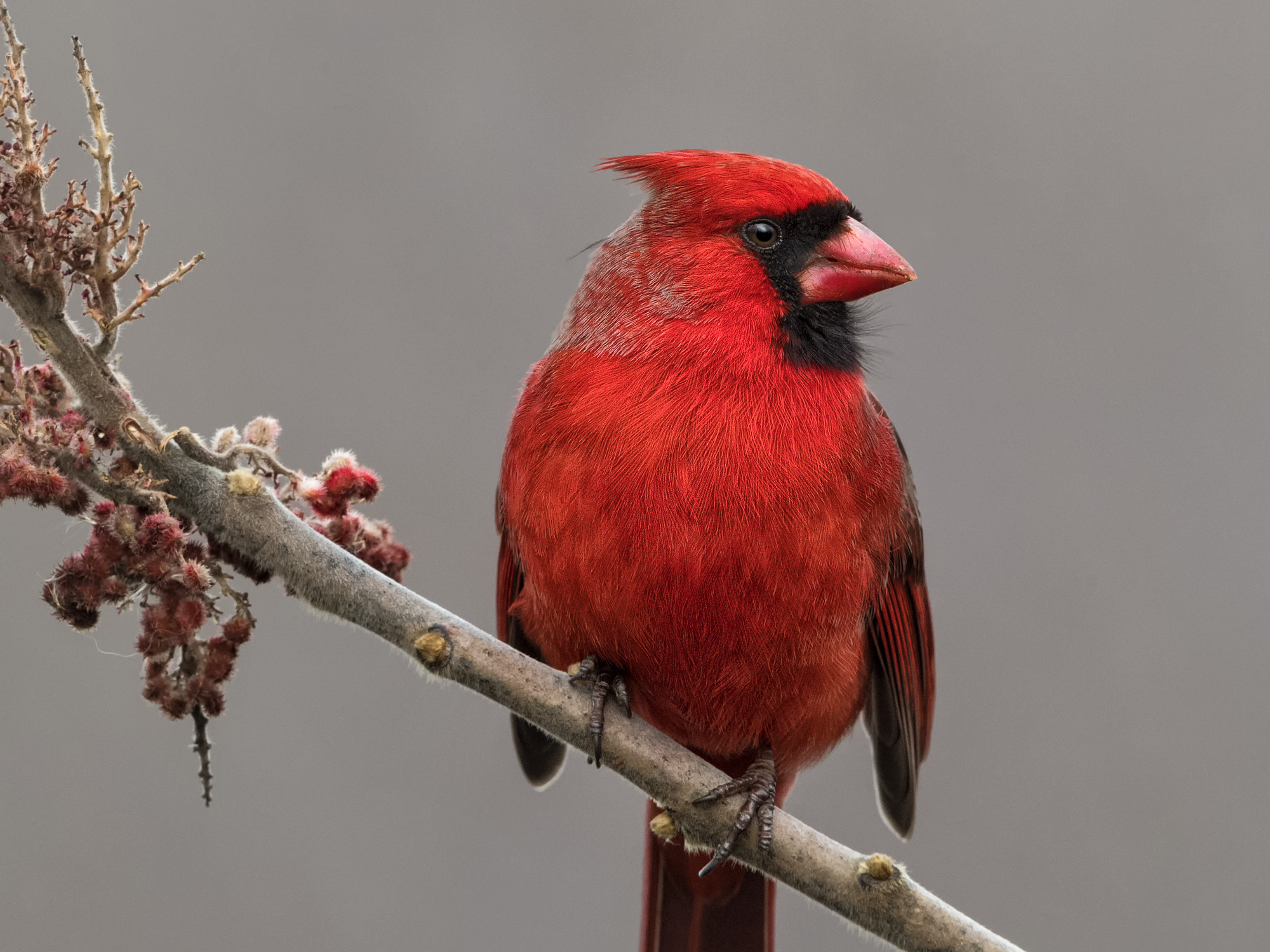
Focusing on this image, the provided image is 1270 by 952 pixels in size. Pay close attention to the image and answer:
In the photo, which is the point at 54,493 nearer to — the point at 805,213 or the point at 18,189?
the point at 18,189

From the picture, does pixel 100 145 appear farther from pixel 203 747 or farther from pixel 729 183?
pixel 729 183

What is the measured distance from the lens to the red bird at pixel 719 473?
6.27ft

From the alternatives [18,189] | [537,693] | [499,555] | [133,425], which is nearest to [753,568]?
[537,693]

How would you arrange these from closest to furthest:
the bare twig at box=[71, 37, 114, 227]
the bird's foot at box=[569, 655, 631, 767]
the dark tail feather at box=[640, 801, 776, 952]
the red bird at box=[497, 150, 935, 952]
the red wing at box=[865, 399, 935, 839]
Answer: the bare twig at box=[71, 37, 114, 227] → the bird's foot at box=[569, 655, 631, 767] → the red bird at box=[497, 150, 935, 952] → the red wing at box=[865, 399, 935, 839] → the dark tail feather at box=[640, 801, 776, 952]

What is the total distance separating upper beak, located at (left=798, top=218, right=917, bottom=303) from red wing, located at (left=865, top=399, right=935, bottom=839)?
250mm

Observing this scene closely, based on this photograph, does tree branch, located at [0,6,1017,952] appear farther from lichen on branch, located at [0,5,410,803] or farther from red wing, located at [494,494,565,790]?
red wing, located at [494,494,565,790]

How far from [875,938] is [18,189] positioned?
1363 millimetres

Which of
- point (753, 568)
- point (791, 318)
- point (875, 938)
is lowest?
point (875, 938)

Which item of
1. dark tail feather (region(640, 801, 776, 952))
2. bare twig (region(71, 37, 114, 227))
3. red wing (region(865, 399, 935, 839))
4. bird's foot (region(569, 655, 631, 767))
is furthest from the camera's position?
dark tail feather (region(640, 801, 776, 952))

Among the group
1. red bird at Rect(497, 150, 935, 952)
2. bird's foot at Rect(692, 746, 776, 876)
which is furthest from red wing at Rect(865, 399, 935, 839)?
bird's foot at Rect(692, 746, 776, 876)

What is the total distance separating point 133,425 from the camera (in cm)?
146

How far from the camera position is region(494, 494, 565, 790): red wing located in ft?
7.68

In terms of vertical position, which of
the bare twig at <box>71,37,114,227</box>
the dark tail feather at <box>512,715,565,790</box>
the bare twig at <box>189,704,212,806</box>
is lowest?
the bare twig at <box>189,704,212,806</box>

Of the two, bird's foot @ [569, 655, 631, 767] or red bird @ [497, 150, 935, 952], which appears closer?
bird's foot @ [569, 655, 631, 767]
